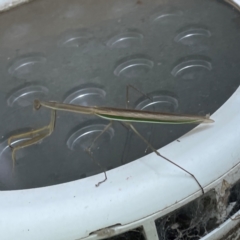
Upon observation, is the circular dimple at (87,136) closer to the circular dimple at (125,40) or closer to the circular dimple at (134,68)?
the circular dimple at (134,68)

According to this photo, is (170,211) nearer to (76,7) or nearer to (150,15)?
(150,15)

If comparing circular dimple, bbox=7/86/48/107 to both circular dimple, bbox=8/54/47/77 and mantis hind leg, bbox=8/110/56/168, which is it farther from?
mantis hind leg, bbox=8/110/56/168

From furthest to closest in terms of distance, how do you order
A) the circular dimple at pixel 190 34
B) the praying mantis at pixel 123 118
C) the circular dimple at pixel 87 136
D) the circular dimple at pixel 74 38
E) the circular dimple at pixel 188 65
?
the circular dimple at pixel 74 38, the circular dimple at pixel 190 34, the circular dimple at pixel 188 65, the circular dimple at pixel 87 136, the praying mantis at pixel 123 118

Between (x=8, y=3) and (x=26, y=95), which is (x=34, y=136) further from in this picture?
(x=8, y=3)

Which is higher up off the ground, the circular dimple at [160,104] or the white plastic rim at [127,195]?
the circular dimple at [160,104]

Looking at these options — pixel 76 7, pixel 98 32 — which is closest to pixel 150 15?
pixel 98 32

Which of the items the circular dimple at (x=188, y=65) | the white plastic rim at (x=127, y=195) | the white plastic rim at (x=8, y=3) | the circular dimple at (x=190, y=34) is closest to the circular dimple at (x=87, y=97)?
the circular dimple at (x=188, y=65)
